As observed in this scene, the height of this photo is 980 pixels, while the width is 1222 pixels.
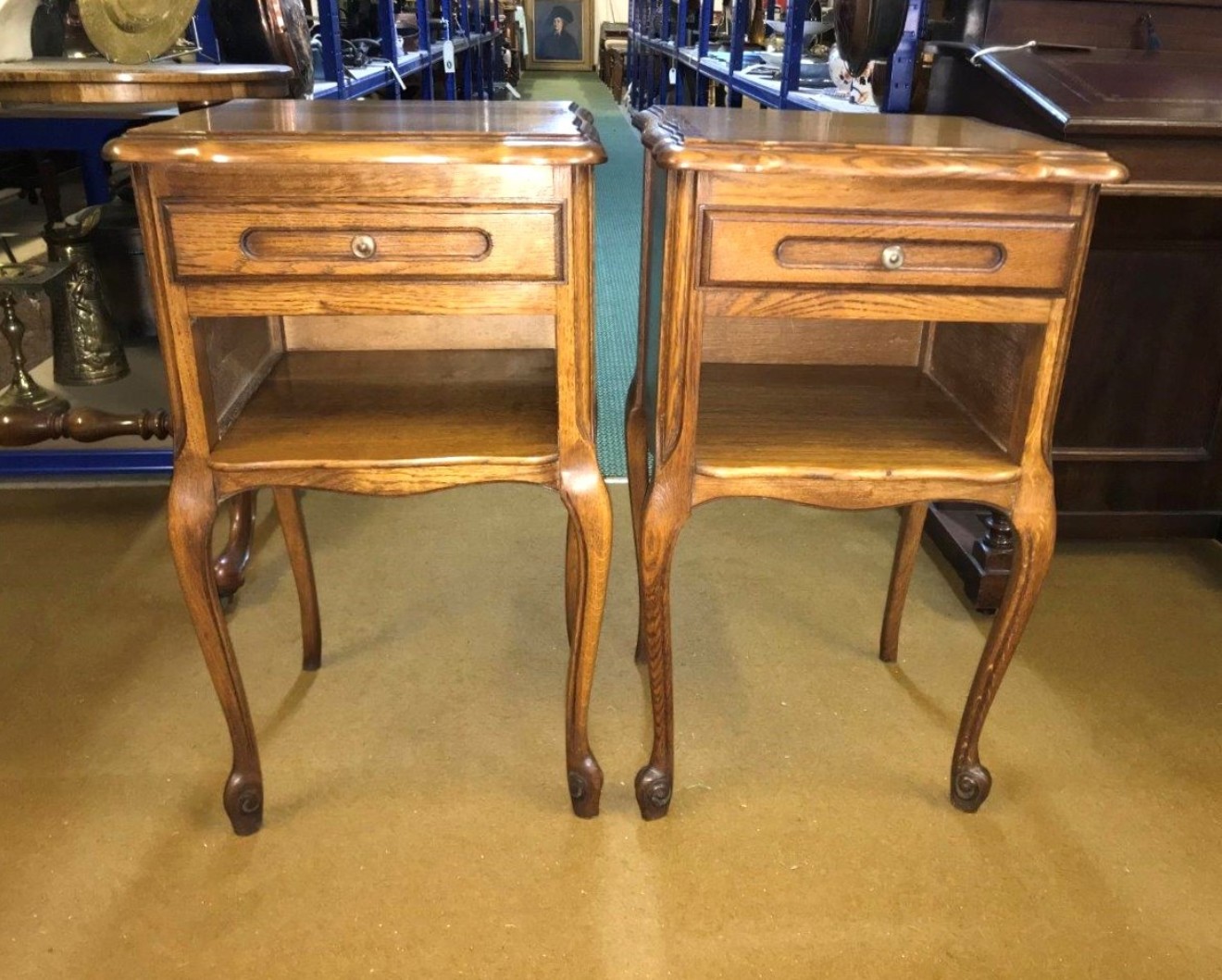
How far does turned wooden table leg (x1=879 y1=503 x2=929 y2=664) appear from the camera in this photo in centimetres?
156

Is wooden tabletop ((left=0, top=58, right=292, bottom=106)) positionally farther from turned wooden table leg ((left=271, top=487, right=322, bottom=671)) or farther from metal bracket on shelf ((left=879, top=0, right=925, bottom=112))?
metal bracket on shelf ((left=879, top=0, right=925, bottom=112))

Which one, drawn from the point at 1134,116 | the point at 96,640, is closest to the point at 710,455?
the point at 1134,116

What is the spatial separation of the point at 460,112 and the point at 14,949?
42.7 inches

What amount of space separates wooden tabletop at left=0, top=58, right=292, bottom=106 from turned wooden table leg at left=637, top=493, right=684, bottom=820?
97cm

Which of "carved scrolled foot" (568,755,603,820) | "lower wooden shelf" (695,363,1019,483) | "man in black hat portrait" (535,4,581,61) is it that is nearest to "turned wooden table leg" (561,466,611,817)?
"carved scrolled foot" (568,755,603,820)

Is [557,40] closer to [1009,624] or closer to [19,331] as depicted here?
[19,331]

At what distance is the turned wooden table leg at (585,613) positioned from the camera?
1110 millimetres

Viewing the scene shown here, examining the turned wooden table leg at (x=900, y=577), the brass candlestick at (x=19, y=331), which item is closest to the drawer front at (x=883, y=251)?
the turned wooden table leg at (x=900, y=577)

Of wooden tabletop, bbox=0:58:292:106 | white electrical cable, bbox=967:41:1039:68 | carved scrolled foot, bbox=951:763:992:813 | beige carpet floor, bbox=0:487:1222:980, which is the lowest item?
beige carpet floor, bbox=0:487:1222:980

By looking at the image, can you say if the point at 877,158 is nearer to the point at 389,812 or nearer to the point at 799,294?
the point at 799,294

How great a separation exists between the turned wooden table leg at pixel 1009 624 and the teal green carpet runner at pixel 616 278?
2.80 feet

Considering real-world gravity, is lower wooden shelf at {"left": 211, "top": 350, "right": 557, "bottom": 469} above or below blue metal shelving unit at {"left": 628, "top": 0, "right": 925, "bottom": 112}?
below

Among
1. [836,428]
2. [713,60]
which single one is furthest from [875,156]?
[713,60]

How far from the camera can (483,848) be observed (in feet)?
4.13
